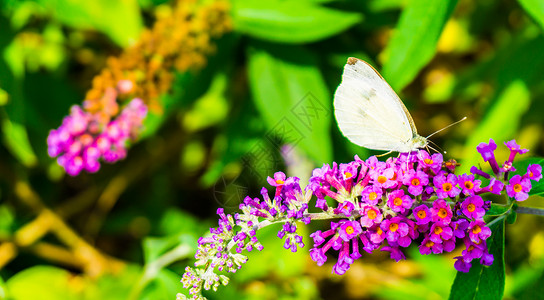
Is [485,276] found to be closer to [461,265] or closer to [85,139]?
[461,265]

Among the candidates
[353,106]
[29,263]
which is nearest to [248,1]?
[353,106]

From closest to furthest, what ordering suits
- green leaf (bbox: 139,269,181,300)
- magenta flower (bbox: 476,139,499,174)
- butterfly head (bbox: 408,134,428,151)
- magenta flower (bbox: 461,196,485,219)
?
magenta flower (bbox: 461,196,485,219) → magenta flower (bbox: 476,139,499,174) → butterfly head (bbox: 408,134,428,151) → green leaf (bbox: 139,269,181,300)

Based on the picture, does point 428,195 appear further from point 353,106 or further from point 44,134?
point 44,134

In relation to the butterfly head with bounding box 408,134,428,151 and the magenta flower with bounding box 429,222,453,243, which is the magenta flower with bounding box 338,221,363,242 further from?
the butterfly head with bounding box 408,134,428,151

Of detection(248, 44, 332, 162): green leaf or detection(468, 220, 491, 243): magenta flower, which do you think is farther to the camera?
detection(248, 44, 332, 162): green leaf

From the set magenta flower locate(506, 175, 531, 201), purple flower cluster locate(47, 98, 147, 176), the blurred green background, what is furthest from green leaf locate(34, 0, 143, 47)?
magenta flower locate(506, 175, 531, 201)

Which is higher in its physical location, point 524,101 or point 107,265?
point 107,265

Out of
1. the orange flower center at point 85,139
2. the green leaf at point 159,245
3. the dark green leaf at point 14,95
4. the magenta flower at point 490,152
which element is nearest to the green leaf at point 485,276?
the magenta flower at point 490,152
